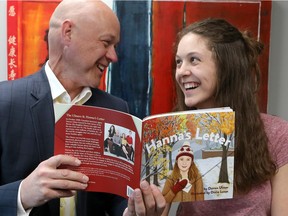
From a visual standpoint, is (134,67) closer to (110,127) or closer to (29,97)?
(29,97)

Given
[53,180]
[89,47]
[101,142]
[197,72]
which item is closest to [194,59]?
[197,72]

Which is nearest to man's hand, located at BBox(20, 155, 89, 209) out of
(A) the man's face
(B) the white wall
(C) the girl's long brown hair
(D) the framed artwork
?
(A) the man's face

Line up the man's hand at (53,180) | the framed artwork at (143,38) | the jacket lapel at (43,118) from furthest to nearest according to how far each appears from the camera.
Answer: the framed artwork at (143,38), the jacket lapel at (43,118), the man's hand at (53,180)

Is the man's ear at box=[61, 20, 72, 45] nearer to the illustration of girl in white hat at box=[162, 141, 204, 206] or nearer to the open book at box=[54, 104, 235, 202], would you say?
the open book at box=[54, 104, 235, 202]

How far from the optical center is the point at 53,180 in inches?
35.4

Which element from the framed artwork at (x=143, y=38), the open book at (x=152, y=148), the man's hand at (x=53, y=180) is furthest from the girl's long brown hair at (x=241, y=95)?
the man's hand at (x=53, y=180)

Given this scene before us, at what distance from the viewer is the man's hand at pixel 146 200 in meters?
0.94

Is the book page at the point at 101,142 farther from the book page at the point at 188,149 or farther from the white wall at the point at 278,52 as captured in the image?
the white wall at the point at 278,52

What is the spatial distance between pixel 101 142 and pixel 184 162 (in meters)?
0.21

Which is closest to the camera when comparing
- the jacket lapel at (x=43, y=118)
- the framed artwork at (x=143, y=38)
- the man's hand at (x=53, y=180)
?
the man's hand at (x=53, y=180)

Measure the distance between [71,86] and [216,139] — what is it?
0.50 metres

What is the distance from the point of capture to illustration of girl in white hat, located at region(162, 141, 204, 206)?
0.95 meters

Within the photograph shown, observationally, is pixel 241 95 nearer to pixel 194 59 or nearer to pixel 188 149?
pixel 194 59

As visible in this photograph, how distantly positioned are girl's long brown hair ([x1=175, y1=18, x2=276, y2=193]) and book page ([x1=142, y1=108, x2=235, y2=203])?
217 millimetres
